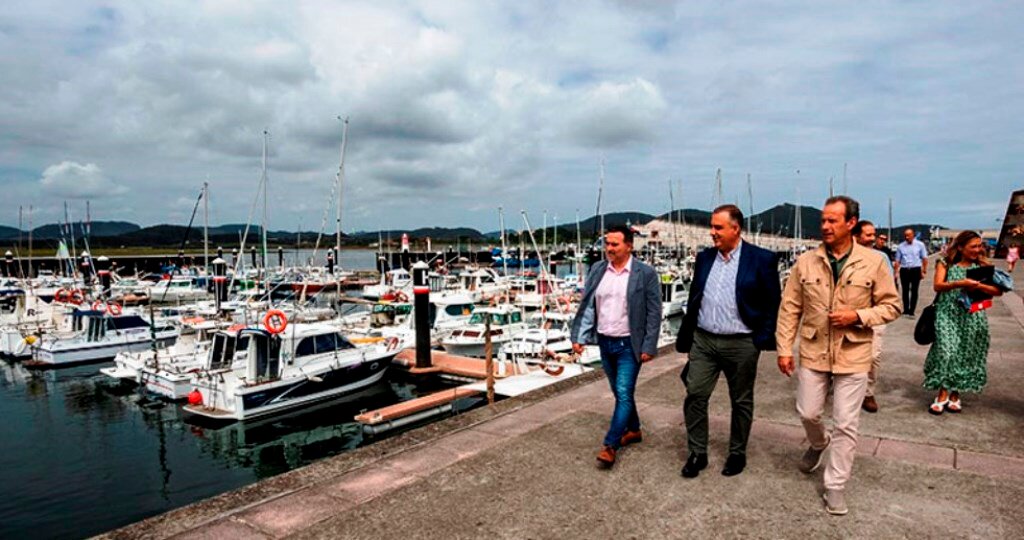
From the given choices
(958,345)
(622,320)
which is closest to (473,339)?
(958,345)

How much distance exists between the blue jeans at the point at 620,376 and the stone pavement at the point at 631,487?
0.90 feet

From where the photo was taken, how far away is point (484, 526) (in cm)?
393

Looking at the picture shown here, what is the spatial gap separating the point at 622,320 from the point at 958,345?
3552 mm

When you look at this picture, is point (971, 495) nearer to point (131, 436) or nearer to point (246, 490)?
point (246, 490)

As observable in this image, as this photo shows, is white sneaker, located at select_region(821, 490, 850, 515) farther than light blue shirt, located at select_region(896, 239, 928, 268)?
No

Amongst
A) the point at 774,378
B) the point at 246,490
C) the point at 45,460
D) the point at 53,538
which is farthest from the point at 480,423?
the point at 45,460

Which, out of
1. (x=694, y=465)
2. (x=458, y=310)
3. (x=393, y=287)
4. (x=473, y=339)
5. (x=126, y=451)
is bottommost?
(x=126, y=451)

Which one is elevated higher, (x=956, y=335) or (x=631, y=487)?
(x=956, y=335)

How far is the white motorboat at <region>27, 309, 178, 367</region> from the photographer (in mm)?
24875

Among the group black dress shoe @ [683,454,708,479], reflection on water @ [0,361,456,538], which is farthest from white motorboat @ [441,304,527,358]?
black dress shoe @ [683,454,708,479]

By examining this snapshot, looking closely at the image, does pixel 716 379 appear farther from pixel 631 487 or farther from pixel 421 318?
pixel 421 318

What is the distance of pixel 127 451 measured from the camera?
591 inches

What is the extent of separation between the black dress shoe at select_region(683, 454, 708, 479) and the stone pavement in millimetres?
67

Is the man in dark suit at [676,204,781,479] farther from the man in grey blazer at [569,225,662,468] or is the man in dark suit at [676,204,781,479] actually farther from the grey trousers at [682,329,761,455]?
the man in grey blazer at [569,225,662,468]
